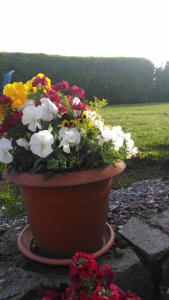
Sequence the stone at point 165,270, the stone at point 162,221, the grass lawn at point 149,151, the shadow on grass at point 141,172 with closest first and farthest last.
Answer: the stone at point 165,270
the stone at point 162,221
the shadow on grass at point 141,172
the grass lawn at point 149,151

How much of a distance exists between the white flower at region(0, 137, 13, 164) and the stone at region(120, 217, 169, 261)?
95 cm

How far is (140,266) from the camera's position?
7.57ft

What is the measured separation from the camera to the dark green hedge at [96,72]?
1528 centimetres

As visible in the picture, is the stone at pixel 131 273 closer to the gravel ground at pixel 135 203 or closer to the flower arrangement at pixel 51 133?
the gravel ground at pixel 135 203

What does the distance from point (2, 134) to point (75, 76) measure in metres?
14.2

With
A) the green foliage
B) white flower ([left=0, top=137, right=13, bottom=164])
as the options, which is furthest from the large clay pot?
the green foliage

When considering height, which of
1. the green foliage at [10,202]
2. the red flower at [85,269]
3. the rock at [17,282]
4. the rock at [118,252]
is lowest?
the green foliage at [10,202]

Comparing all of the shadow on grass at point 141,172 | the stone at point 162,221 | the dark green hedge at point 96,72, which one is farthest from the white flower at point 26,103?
the dark green hedge at point 96,72

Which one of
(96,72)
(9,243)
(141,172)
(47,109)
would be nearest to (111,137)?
(47,109)

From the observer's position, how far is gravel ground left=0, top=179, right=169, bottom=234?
10.1ft

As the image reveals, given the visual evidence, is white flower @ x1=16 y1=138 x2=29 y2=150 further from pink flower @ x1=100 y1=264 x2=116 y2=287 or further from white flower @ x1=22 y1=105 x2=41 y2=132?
pink flower @ x1=100 y1=264 x2=116 y2=287

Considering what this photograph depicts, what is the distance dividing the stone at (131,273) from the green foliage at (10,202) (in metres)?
1.10

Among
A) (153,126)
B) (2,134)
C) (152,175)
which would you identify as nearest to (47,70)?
(153,126)

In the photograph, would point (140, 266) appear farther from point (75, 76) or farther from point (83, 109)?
point (75, 76)
